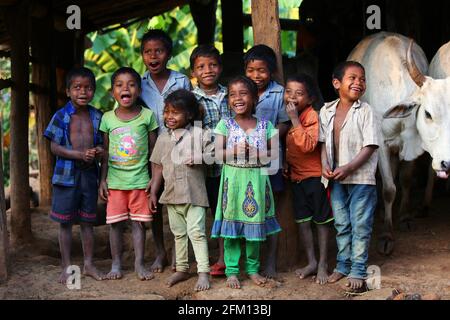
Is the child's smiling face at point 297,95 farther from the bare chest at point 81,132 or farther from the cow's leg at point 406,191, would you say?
the cow's leg at point 406,191

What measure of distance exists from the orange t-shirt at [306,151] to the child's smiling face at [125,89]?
1077mm

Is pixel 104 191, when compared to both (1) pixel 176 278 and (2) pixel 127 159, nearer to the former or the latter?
(2) pixel 127 159

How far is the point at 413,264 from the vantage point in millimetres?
5023

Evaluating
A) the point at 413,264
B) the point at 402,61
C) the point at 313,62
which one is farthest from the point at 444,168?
the point at 313,62

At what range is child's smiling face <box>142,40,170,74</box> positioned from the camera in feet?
16.2

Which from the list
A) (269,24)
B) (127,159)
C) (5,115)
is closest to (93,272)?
(127,159)

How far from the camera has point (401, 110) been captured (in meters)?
5.25

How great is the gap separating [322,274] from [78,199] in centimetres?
172

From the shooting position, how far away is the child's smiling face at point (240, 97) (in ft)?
14.6

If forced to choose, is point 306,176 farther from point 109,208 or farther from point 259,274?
point 109,208

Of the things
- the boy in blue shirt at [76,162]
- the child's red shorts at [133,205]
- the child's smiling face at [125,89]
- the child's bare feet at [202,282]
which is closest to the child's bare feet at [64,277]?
the boy in blue shirt at [76,162]

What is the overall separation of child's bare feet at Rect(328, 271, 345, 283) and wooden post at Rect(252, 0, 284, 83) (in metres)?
1.37

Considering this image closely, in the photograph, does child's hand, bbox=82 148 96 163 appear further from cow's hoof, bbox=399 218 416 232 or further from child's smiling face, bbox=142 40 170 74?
cow's hoof, bbox=399 218 416 232

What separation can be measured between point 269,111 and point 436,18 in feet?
12.7
